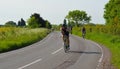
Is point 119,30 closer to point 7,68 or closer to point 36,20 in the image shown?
point 7,68

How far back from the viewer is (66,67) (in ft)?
51.1

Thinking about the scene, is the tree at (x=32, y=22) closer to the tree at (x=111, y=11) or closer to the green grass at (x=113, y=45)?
the tree at (x=111, y=11)

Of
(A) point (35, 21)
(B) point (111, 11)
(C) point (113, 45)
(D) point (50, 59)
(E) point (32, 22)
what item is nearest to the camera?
(D) point (50, 59)

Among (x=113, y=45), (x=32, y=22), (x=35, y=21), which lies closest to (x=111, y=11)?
(x=113, y=45)

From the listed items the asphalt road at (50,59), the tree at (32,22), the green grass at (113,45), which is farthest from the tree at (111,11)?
the tree at (32,22)

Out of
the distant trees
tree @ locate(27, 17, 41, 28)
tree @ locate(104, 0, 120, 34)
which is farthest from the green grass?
the distant trees

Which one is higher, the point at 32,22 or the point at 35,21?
the point at 35,21

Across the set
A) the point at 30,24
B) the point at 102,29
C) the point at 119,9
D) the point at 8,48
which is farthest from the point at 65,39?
the point at 30,24

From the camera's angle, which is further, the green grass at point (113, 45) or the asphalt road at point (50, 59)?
the green grass at point (113, 45)

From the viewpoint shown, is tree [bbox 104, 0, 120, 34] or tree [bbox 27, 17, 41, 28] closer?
tree [bbox 104, 0, 120, 34]

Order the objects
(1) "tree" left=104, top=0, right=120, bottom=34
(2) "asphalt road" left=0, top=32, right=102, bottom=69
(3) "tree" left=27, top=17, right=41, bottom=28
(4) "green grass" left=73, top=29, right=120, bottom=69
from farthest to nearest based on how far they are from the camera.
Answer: (3) "tree" left=27, top=17, right=41, bottom=28, (1) "tree" left=104, top=0, right=120, bottom=34, (4) "green grass" left=73, top=29, right=120, bottom=69, (2) "asphalt road" left=0, top=32, right=102, bottom=69

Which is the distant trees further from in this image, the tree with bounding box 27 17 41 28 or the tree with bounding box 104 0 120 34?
the tree with bounding box 104 0 120 34

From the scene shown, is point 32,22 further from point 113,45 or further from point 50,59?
point 50,59

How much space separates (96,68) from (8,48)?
46.4ft
